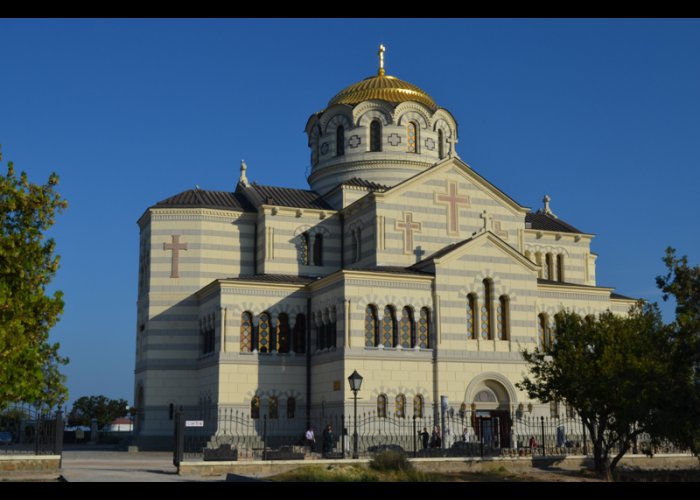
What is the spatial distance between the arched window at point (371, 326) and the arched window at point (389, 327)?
0.36 meters

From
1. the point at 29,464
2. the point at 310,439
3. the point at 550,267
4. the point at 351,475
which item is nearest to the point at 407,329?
the point at 310,439

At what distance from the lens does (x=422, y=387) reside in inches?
1550

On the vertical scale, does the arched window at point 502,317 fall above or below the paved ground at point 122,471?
above

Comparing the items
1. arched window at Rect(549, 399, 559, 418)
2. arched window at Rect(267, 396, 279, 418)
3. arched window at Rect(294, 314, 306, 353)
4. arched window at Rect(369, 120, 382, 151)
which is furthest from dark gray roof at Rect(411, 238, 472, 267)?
arched window at Rect(369, 120, 382, 151)

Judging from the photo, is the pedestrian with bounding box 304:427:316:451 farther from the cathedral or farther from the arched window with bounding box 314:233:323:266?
the arched window with bounding box 314:233:323:266

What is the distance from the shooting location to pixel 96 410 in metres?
76.1

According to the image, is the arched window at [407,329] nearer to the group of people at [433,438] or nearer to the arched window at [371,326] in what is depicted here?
the arched window at [371,326]

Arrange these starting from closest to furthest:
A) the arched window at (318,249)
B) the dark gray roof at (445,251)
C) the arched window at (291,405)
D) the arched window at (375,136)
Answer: the dark gray roof at (445,251), the arched window at (291,405), the arched window at (318,249), the arched window at (375,136)

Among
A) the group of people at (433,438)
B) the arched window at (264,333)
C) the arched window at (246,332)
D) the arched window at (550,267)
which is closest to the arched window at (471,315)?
the group of people at (433,438)

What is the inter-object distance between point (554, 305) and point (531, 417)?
6.04m

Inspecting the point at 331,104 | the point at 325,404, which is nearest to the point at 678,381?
the point at 325,404

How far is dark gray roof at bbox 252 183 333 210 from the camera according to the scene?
4786cm

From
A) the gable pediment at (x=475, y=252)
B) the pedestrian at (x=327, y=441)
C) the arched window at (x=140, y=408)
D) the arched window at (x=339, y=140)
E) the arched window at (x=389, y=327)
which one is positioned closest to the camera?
the pedestrian at (x=327, y=441)

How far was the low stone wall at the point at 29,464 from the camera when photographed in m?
26.3
